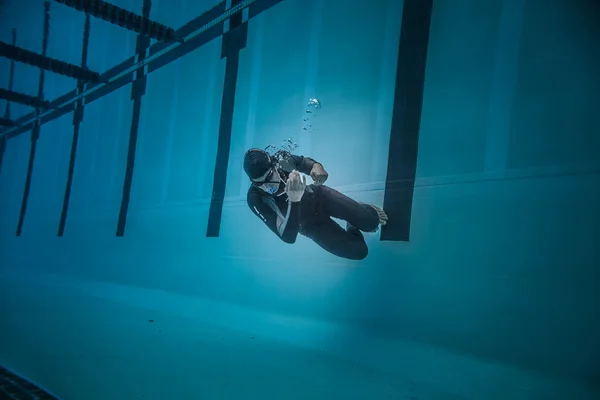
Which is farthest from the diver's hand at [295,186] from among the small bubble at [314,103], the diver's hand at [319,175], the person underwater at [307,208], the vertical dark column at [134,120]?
the vertical dark column at [134,120]

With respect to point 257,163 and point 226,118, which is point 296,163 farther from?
point 226,118

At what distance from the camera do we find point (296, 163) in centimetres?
305

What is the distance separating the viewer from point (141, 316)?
4.31 m

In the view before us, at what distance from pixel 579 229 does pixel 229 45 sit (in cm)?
436

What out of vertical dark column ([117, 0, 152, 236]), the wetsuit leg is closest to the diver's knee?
the wetsuit leg

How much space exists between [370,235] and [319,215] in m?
0.51

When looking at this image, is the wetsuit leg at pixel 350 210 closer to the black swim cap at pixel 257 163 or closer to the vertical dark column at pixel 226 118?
the black swim cap at pixel 257 163

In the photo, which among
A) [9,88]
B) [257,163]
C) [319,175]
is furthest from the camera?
[9,88]

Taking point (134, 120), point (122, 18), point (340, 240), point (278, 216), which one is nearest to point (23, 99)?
point (134, 120)

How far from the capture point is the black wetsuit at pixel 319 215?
2.79 meters

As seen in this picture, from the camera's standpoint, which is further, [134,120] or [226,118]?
[134,120]

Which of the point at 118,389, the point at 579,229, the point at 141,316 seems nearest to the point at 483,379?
the point at 579,229

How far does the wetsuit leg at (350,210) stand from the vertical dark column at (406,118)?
0.85 ft

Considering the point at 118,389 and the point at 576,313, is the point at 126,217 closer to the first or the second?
the point at 118,389
